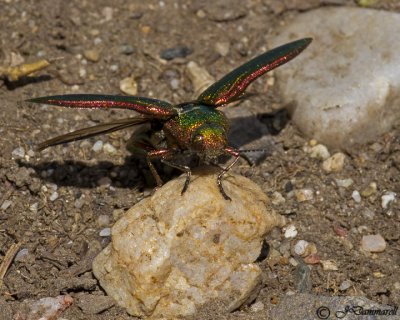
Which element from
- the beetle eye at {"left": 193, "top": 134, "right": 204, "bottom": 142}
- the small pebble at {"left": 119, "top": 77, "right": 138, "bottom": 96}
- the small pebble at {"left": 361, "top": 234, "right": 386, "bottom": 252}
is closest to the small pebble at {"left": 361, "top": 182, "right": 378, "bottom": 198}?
the small pebble at {"left": 361, "top": 234, "right": 386, "bottom": 252}

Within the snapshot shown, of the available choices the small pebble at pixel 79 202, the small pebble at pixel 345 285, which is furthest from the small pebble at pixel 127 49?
the small pebble at pixel 345 285

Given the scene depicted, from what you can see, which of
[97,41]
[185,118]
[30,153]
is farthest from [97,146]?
[97,41]

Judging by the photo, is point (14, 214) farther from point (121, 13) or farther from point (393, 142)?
point (393, 142)

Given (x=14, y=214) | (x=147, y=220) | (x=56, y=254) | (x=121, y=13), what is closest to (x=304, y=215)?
(x=147, y=220)

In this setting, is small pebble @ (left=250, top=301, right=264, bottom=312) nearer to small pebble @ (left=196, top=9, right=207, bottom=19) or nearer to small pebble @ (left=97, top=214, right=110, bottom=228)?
small pebble @ (left=97, top=214, right=110, bottom=228)

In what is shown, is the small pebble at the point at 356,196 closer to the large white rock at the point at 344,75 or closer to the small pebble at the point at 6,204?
the large white rock at the point at 344,75

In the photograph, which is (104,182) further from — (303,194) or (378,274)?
(378,274)
